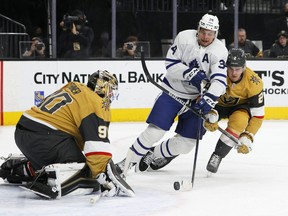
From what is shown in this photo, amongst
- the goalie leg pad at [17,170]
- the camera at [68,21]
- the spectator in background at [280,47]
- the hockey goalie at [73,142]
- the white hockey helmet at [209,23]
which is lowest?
the goalie leg pad at [17,170]

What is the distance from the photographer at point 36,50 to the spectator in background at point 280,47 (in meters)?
2.62

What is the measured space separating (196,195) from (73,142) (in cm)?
79

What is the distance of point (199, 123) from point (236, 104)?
1.40 feet

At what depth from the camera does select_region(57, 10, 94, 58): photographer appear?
31.7 ft

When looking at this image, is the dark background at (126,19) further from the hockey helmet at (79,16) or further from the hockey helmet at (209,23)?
the hockey helmet at (209,23)

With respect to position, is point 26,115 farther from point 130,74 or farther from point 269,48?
point 269,48

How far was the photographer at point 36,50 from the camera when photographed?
9383 mm

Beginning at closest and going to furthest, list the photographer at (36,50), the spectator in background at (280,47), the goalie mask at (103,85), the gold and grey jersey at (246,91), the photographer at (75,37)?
1. the goalie mask at (103,85)
2. the gold and grey jersey at (246,91)
3. the photographer at (36,50)
4. the photographer at (75,37)
5. the spectator in background at (280,47)

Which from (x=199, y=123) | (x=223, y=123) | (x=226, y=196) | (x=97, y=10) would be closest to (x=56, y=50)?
(x=97, y=10)

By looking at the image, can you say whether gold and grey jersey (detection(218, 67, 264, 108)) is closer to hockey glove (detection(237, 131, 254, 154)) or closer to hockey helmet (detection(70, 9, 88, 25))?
hockey glove (detection(237, 131, 254, 154))

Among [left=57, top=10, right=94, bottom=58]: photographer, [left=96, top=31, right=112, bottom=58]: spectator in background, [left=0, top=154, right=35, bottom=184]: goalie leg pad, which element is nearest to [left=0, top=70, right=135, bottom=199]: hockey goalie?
[left=0, top=154, right=35, bottom=184]: goalie leg pad

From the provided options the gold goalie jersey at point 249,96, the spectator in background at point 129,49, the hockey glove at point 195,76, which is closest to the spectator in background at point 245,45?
the spectator in background at point 129,49

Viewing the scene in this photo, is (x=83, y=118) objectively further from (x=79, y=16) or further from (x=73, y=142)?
(x=79, y=16)

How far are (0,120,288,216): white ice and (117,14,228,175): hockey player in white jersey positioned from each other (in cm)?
27
